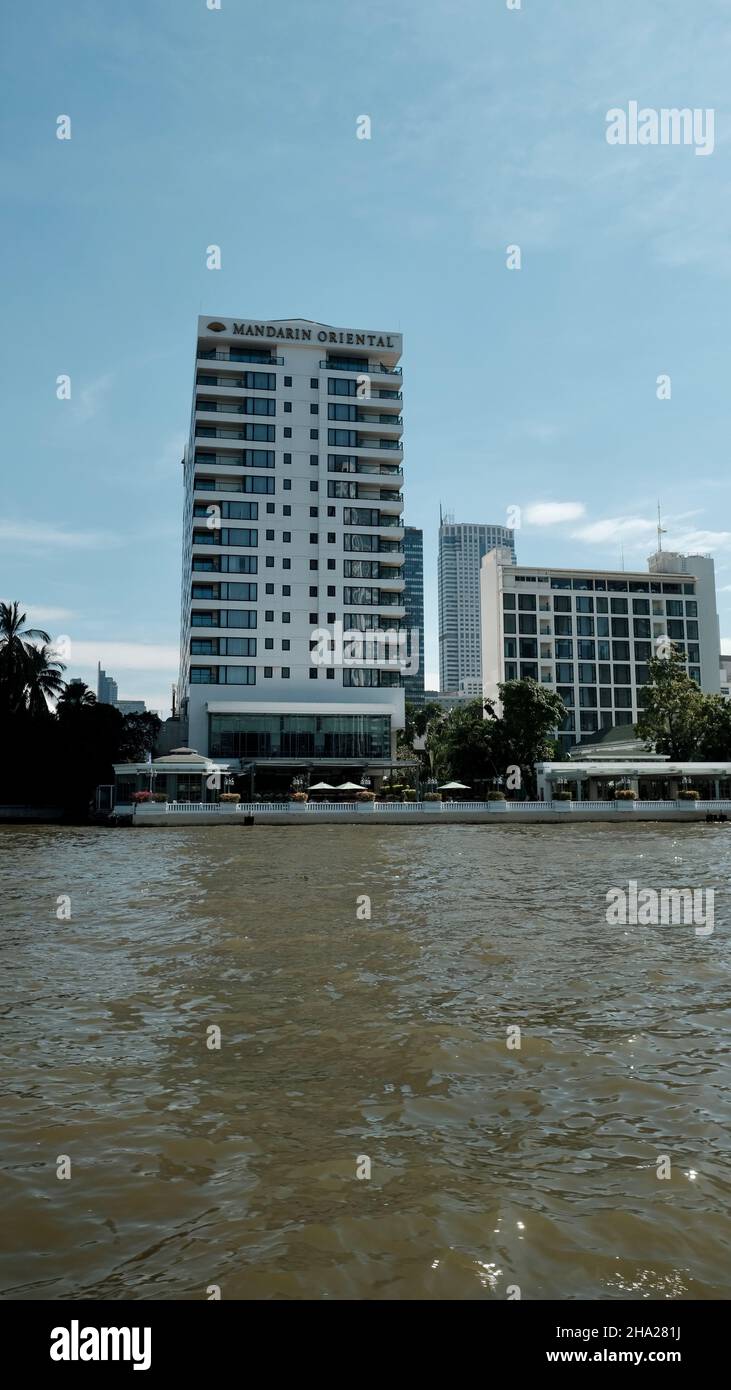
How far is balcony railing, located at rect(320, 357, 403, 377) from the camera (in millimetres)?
95375

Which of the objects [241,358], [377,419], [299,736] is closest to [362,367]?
[377,419]

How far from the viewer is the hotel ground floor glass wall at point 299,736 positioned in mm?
84250

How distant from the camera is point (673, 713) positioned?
77.8 metres

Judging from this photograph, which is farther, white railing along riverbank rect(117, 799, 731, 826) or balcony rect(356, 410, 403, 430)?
balcony rect(356, 410, 403, 430)

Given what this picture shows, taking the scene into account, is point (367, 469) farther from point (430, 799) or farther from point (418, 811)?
point (418, 811)

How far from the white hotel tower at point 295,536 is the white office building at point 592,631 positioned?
37207 millimetres

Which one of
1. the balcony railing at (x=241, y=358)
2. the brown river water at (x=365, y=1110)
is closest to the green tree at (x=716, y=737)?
the balcony railing at (x=241, y=358)

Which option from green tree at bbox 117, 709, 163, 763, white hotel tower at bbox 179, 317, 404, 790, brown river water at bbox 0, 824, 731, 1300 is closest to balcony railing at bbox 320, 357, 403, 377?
white hotel tower at bbox 179, 317, 404, 790

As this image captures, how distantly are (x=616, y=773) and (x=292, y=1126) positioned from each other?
68250 millimetres

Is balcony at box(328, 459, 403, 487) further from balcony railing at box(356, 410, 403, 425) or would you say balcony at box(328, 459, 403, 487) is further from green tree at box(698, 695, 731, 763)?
green tree at box(698, 695, 731, 763)

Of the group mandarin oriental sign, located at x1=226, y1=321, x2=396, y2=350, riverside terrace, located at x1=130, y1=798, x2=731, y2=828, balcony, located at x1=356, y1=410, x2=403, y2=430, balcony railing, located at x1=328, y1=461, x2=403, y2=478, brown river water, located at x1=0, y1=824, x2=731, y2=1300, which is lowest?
riverside terrace, located at x1=130, y1=798, x2=731, y2=828

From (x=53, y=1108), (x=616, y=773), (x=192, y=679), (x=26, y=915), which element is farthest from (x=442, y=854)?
(x=192, y=679)

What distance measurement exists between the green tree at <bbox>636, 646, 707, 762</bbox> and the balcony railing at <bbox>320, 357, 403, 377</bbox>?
1687 inches

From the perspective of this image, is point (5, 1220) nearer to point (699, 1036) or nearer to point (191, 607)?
point (699, 1036)
